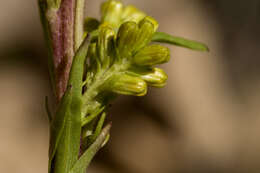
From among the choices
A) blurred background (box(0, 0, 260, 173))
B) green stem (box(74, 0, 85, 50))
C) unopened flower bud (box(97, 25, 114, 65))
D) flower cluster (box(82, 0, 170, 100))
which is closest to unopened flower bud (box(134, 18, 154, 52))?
flower cluster (box(82, 0, 170, 100))

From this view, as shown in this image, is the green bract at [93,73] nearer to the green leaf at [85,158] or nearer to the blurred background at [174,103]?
the green leaf at [85,158]

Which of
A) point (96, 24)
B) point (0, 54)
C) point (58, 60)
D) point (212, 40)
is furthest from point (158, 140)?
point (58, 60)

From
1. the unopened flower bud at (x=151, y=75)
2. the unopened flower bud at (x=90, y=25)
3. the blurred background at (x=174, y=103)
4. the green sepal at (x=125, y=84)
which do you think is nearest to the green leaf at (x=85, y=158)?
the green sepal at (x=125, y=84)

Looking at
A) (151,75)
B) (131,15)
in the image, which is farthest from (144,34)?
(131,15)

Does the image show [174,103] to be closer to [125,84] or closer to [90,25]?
[90,25]

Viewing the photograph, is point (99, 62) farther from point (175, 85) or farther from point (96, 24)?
point (175, 85)
